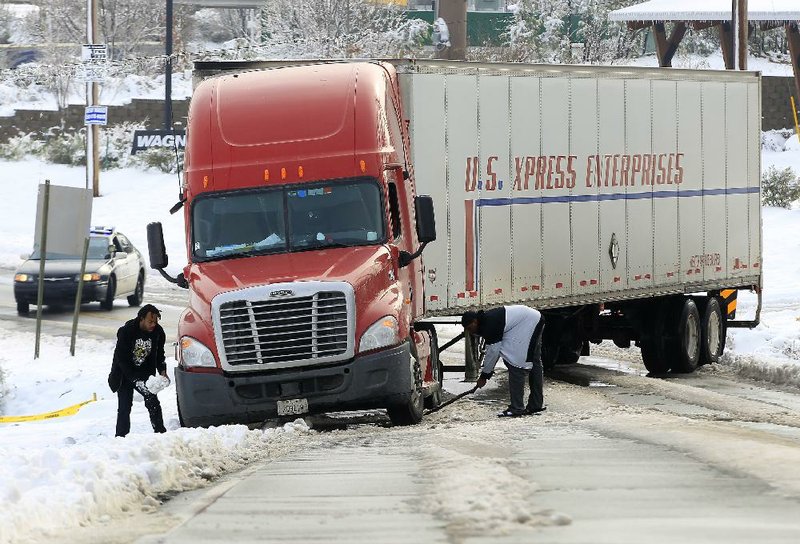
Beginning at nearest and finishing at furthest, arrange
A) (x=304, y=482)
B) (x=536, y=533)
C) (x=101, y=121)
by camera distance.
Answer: (x=536, y=533) < (x=304, y=482) < (x=101, y=121)

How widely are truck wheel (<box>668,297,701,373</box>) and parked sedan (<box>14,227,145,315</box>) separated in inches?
512

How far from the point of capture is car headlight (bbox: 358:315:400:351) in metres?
14.8

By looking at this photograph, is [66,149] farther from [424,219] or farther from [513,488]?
[513,488]

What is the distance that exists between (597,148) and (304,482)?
35.4ft

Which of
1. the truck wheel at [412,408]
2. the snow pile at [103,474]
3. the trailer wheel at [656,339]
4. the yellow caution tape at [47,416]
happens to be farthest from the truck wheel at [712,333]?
the snow pile at [103,474]

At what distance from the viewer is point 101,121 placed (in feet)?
141

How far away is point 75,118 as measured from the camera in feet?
189

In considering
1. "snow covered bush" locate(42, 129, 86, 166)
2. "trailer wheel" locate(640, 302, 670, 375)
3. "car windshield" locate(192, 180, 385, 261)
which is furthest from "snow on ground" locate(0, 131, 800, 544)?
"car windshield" locate(192, 180, 385, 261)

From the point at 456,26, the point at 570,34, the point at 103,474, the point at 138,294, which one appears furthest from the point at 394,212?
the point at 570,34

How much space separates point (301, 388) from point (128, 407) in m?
2.26

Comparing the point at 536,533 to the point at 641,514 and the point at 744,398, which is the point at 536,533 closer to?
the point at 641,514

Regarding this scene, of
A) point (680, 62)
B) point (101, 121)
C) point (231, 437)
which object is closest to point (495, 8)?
point (680, 62)

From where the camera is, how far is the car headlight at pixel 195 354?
585 inches

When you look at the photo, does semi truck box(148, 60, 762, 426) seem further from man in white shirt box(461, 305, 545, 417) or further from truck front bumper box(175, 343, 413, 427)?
man in white shirt box(461, 305, 545, 417)
